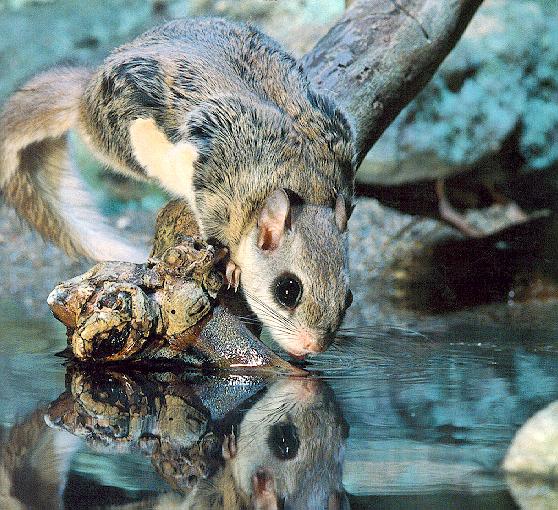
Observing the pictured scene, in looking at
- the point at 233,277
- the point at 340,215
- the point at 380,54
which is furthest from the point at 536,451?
the point at 380,54

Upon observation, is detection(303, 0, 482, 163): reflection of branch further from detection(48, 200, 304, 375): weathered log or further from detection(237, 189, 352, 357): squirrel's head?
detection(48, 200, 304, 375): weathered log

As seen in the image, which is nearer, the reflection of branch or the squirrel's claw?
the squirrel's claw

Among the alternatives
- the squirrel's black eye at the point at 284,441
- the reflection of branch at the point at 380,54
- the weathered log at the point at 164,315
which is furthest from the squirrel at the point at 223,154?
the squirrel's black eye at the point at 284,441

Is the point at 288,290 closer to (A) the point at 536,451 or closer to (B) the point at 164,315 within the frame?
(B) the point at 164,315

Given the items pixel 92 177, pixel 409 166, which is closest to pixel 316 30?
pixel 409 166

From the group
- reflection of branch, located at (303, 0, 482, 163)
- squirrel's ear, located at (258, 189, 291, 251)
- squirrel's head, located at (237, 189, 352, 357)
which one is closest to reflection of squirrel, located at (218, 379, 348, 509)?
squirrel's head, located at (237, 189, 352, 357)

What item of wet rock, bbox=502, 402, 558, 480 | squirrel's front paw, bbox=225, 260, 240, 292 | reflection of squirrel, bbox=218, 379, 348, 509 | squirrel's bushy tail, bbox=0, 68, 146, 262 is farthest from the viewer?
squirrel's bushy tail, bbox=0, 68, 146, 262

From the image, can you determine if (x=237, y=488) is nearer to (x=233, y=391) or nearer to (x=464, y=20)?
(x=233, y=391)
